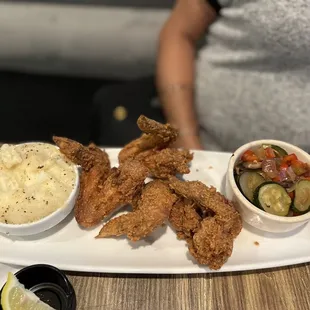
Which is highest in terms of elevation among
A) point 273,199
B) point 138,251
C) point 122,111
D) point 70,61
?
point 273,199

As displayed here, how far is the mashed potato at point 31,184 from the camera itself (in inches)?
51.1

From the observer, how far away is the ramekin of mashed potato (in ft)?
4.24

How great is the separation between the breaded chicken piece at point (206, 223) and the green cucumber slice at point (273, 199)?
0.08 m

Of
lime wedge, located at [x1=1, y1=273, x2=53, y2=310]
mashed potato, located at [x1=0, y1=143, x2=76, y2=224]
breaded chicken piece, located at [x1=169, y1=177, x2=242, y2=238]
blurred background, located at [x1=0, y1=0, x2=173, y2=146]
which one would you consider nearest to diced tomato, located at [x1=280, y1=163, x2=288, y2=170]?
breaded chicken piece, located at [x1=169, y1=177, x2=242, y2=238]

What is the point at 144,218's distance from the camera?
1.30m

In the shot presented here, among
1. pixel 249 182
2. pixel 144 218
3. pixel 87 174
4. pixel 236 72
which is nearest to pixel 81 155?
pixel 87 174

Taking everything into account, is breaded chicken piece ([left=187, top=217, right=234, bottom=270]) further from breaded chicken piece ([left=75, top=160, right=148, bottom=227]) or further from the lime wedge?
the lime wedge

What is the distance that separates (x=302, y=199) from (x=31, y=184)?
2.73 feet

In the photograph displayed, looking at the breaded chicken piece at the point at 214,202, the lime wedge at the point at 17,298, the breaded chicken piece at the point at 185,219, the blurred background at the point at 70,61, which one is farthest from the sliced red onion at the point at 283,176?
the blurred background at the point at 70,61

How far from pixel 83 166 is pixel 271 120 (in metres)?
0.81

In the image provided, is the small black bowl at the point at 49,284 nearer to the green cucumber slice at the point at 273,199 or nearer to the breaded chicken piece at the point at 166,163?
the breaded chicken piece at the point at 166,163

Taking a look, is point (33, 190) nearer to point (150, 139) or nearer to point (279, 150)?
point (150, 139)

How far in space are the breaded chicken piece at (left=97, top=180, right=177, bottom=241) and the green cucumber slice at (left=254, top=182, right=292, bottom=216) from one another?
259 millimetres

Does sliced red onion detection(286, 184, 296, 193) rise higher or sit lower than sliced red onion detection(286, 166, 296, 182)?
lower
